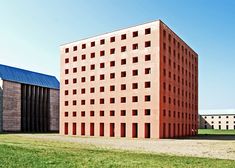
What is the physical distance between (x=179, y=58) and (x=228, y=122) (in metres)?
89.2

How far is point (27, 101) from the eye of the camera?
76.8 meters

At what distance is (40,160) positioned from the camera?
15328 mm

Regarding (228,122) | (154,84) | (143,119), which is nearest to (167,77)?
(154,84)

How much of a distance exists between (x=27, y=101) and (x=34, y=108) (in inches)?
137

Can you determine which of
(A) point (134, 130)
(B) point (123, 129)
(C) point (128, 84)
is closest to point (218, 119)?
(B) point (123, 129)

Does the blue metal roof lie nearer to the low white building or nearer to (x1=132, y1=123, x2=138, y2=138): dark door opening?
(x1=132, y1=123, x2=138, y2=138): dark door opening

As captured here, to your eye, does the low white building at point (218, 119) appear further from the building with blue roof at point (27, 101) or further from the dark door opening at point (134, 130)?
the dark door opening at point (134, 130)

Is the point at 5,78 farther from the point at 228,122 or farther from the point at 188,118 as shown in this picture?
the point at 228,122

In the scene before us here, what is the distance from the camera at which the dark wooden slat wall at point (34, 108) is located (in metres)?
75.6

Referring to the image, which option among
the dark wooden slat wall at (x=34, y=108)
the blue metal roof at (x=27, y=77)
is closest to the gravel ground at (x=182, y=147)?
the blue metal roof at (x=27, y=77)

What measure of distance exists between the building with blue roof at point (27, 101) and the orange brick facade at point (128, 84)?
1788 cm

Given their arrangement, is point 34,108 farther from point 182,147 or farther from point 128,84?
point 182,147

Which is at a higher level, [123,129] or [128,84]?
[128,84]

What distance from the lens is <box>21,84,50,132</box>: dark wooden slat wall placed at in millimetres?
75625
